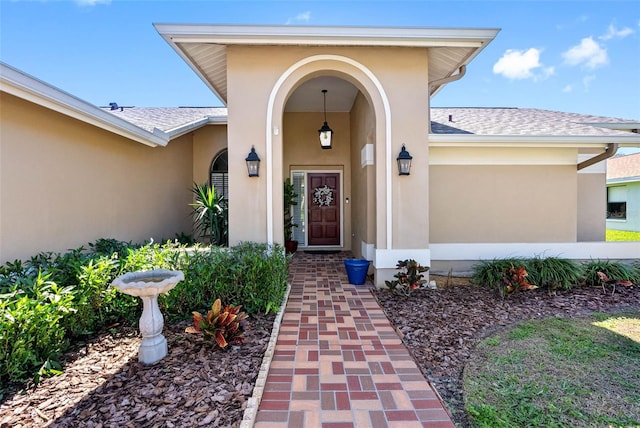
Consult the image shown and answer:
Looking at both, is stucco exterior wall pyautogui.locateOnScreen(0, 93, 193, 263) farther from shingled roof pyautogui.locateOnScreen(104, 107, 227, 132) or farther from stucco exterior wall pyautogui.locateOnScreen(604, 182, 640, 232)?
stucco exterior wall pyautogui.locateOnScreen(604, 182, 640, 232)

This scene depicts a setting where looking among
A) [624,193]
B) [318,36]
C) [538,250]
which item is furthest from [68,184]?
[624,193]

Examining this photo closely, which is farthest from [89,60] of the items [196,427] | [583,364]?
[583,364]

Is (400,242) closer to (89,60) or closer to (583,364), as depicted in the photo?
(583,364)

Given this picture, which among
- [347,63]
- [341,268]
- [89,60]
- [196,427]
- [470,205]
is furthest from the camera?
[89,60]

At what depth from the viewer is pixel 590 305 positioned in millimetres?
4605

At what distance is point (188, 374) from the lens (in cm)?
267

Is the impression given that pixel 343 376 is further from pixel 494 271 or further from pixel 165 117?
pixel 165 117

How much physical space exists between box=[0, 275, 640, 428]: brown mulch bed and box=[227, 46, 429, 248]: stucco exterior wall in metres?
1.75

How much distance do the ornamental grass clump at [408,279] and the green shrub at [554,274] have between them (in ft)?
7.01

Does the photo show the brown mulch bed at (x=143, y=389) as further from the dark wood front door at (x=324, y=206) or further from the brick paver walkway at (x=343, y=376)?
the dark wood front door at (x=324, y=206)

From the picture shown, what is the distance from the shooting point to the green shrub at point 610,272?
536 centimetres

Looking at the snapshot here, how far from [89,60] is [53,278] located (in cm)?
1142

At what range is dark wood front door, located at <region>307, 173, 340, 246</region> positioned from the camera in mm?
8945

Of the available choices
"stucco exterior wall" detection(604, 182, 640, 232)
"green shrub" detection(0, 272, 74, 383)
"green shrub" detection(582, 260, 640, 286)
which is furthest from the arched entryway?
"stucco exterior wall" detection(604, 182, 640, 232)
